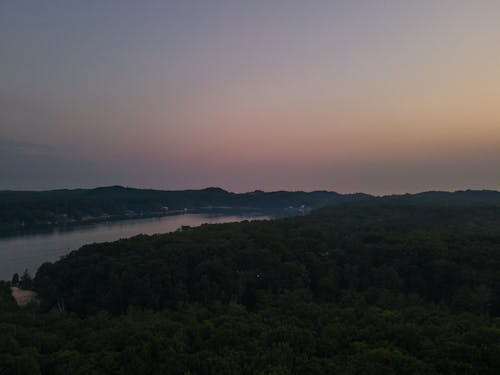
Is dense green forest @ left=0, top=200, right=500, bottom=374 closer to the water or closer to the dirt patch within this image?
the dirt patch

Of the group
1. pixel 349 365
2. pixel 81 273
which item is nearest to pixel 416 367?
pixel 349 365

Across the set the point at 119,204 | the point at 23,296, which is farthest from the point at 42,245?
the point at 119,204

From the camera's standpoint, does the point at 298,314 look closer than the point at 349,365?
No

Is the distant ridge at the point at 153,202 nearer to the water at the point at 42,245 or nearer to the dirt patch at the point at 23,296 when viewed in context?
the water at the point at 42,245

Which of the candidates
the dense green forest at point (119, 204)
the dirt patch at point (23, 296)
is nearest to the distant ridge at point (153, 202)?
the dense green forest at point (119, 204)

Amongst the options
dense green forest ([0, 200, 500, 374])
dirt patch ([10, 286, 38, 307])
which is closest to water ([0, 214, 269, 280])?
dirt patch ([10, 286, 38, 307])

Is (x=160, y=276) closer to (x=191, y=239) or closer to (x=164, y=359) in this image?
(x=191, y=239)

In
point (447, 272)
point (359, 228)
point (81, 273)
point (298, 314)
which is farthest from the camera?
point (359, 228)
